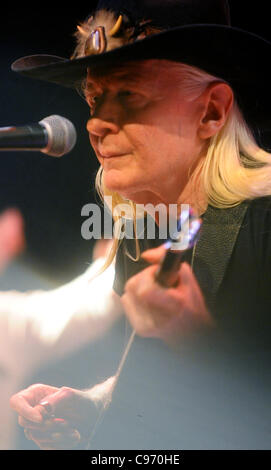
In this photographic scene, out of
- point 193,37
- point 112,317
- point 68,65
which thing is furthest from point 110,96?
point 112,317

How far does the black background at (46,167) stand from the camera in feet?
4.30

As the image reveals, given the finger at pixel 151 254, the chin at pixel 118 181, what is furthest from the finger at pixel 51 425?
the chin at pixel 118 181

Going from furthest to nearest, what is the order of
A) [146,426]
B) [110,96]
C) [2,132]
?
[146,426]
[110,96]
[2,132]

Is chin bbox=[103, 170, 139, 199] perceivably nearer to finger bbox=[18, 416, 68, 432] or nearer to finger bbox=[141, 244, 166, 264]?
finger bbox=[141, 244, 166, 264]

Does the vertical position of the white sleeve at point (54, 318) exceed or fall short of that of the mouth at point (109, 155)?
it falls short

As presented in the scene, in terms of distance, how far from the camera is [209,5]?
1063 millimetres

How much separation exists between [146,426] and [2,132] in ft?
2.78

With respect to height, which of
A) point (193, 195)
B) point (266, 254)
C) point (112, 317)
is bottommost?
point (112, 317)

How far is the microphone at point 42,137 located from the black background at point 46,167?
231 mm

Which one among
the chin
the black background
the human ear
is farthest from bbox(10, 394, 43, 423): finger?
the human ear

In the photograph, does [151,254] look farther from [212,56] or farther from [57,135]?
[212,56]

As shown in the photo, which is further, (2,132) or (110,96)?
(110,96)

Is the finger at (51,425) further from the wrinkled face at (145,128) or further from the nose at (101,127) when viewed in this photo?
the nose at (101,127)
